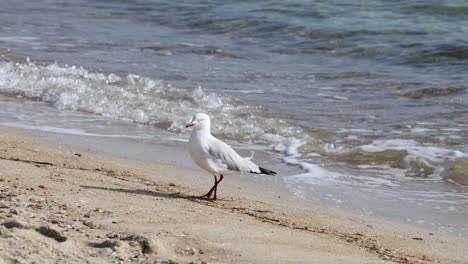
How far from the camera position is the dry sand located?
4332 mm

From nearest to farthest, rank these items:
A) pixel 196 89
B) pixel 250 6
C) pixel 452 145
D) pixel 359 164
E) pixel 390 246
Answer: pixel 390 246 → pixel 359 164 → pixel 452 145 → pixel 196 89 → pixel 250 6

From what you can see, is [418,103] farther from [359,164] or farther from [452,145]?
[359,164]

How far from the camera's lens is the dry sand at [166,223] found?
433 cm

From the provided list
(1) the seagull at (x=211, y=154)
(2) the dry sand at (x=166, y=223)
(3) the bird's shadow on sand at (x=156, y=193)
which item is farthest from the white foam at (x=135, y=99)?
(3) the bird's shadow on sand at (x=156, y=193)

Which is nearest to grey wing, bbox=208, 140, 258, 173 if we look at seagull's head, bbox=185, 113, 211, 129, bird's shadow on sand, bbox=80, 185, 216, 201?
seagull's head, bbox=185, 113, 211, 129

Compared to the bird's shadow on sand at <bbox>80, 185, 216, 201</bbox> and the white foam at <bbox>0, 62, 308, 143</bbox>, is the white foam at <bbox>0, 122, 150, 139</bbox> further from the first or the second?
the bird's shadow on sand at <bbox>80, 185, 216, 201</bbox>

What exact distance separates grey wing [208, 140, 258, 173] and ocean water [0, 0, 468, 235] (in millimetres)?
678

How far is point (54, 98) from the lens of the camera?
10.1m

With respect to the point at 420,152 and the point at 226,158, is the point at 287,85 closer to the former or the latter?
the point at 420,152

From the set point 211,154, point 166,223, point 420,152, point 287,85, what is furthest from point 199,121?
point 287,85

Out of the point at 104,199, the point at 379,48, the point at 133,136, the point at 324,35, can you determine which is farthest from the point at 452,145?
the point at 324,35

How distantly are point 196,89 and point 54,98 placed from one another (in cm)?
173

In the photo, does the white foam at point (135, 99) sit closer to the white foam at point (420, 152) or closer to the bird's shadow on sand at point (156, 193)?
the white foam at point (420, 152)

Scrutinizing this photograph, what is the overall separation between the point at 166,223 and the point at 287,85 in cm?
674
